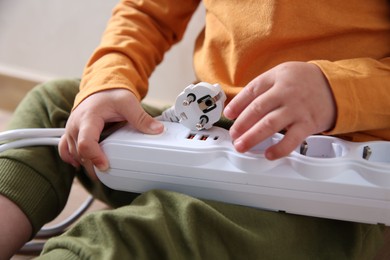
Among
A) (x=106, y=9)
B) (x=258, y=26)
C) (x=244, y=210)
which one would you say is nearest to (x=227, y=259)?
(x=244, y=210)

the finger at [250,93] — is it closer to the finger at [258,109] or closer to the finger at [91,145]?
the finger at [258,109]

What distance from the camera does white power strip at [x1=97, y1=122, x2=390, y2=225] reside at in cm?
45

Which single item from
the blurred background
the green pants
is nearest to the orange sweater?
the green pants

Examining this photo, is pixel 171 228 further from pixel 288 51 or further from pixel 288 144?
pixel 288 51

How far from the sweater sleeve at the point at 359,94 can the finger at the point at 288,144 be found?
45 mm

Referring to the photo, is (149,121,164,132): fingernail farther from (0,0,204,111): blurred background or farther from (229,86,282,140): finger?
(0,0,204,111): blurred background

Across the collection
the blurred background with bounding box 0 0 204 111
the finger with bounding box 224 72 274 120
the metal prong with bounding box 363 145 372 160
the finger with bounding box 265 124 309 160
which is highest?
the finger with bounding box 224 72 274 120

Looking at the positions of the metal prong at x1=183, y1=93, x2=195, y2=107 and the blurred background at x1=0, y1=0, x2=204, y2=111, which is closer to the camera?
the metal prong at x1=183, y1=93, x2=195, y2=107

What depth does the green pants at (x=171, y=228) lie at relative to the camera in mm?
413

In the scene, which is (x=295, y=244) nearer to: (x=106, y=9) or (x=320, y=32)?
(x=320, y=32)

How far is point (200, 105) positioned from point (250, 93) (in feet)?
0.19

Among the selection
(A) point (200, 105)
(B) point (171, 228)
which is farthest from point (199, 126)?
(B) point (171, 228)

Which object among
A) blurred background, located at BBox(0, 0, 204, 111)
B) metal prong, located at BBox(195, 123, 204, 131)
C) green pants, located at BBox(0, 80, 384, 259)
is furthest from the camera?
blurred background, located at BBox(0, 0, 204, 111)

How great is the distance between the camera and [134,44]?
66 centimetres
